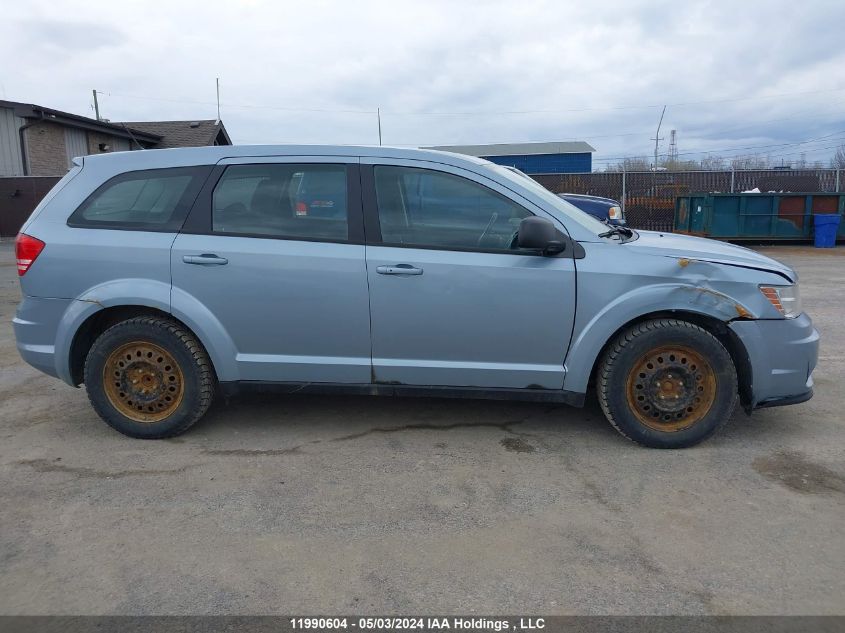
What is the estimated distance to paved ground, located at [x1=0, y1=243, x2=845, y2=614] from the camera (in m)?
2.72

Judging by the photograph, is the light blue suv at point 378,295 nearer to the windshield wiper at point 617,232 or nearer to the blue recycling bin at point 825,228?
A: the windshield wiper at point 617,232

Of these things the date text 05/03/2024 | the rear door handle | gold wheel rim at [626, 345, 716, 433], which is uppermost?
the rear door handle

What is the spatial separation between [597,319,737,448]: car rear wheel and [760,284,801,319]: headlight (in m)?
0.40

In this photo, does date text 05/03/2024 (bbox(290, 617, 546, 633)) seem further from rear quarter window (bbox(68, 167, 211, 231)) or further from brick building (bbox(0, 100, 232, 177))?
brick building (bbox(0, 100, 232, 177))

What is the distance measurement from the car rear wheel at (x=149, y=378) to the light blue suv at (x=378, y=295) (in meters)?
0.01

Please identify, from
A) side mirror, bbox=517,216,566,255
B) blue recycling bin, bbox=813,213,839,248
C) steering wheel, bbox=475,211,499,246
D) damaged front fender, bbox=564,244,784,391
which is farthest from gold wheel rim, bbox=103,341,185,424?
blue recycling bin, bbox=813,213,839,248

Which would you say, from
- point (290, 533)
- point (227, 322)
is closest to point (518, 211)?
point (227, 322)

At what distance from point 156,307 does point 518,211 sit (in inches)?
91.5

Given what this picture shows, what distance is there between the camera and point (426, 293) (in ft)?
13.2

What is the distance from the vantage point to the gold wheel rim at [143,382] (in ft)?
14.0

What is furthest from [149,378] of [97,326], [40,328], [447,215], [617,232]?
[617,232]

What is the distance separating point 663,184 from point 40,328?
20.5 meters

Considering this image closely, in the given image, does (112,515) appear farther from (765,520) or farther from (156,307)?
(765,520)

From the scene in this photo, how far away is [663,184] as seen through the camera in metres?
21.5
